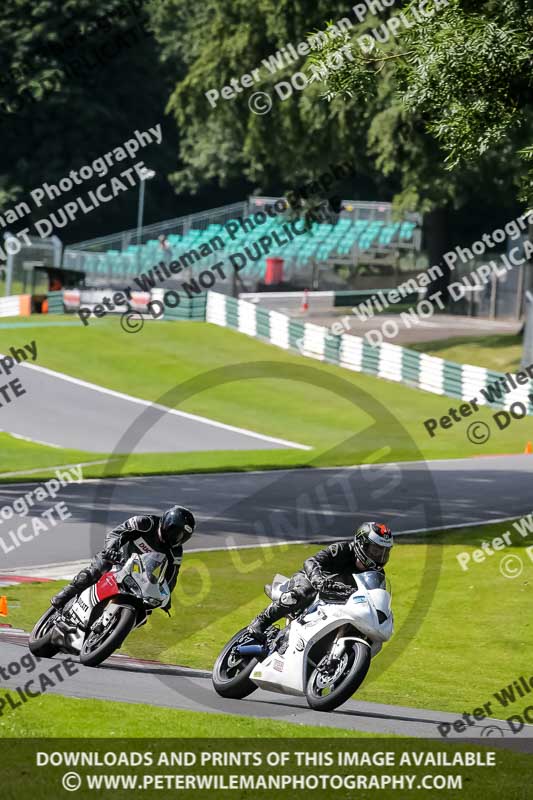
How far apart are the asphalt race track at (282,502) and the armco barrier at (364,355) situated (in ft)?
36.3

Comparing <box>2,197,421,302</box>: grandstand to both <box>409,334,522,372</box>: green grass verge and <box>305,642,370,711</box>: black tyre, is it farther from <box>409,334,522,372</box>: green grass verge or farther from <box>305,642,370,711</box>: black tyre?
<box>305,642,370,711</box>: black tyre

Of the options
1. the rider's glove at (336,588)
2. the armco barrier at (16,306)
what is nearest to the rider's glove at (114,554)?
the rider's glove at (336,588)

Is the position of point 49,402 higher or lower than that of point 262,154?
lower

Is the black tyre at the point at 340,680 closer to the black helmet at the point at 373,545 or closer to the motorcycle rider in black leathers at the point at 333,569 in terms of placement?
the motorcycle rider in black leathers at the point at 333,569

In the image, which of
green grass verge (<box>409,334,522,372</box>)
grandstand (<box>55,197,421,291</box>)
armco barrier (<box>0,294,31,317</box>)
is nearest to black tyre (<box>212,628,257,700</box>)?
green grass verge (<box>409,334,522,372</box>)

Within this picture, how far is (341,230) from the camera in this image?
2434 inches

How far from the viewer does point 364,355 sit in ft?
136

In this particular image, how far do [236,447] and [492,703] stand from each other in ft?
62.9

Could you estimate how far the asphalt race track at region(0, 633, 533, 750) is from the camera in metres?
9.95

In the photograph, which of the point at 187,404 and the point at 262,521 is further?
the point at 187,404

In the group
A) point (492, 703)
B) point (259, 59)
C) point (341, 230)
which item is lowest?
point (492, 703)
